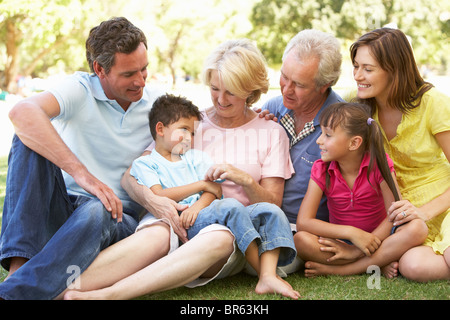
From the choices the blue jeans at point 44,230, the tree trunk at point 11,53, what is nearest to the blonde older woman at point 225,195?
the blue jeans at point 44,230

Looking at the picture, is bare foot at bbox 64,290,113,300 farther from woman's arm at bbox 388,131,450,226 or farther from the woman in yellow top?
the woman in yellow top

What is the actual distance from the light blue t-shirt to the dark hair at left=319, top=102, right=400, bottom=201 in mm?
787

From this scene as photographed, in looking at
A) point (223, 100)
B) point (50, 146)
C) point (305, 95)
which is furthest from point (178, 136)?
point (305, 95)

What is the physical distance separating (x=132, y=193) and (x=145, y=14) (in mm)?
28119

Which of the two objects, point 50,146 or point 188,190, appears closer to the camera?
point 50,146

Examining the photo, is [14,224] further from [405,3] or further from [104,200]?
[405,3]

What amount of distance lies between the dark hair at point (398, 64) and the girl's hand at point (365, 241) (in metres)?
0.86

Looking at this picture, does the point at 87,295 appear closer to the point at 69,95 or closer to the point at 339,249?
the point at 69,95

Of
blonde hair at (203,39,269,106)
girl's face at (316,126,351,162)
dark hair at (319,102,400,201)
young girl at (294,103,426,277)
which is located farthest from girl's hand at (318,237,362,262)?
blonde hair at (203,39,269,106)

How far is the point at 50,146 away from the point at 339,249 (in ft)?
5.66

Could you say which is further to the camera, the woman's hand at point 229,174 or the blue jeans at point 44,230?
the woman's hand at point 229,174

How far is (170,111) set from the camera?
3.29 meters

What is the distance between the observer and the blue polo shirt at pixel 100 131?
3.27m

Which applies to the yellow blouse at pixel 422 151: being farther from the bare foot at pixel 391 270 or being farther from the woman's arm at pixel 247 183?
the woman's arm at pixel 247 183
